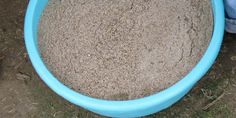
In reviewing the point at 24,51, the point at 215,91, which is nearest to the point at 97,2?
the point at 24,51

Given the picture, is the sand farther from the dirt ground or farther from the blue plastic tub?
the dirt ground

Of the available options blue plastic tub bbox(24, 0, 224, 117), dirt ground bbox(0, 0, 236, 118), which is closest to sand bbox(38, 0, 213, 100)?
blue plastic tub bbox(24, 0, 224, 117)

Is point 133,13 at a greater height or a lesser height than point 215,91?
greater

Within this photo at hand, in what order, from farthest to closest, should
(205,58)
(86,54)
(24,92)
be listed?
1. (24,92)
2. (86,54)
3. (205,58)

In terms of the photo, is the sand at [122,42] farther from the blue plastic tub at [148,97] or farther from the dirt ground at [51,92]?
the dirt ground at [51,92]

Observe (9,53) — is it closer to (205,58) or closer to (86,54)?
(86,54)

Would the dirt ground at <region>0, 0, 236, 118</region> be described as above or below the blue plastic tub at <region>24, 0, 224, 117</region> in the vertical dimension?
below

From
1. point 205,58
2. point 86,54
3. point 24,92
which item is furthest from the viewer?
point 24,92
